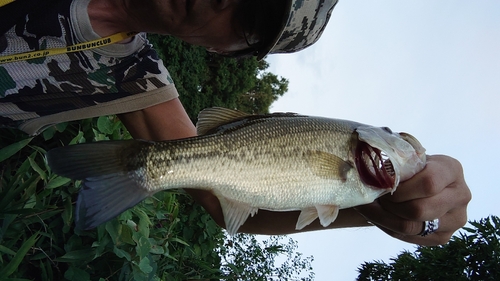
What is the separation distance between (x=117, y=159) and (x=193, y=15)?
33.5 inches

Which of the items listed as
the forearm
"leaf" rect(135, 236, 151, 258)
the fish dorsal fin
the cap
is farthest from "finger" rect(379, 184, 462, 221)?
"leaf" rect(135, 236, 151, 258)

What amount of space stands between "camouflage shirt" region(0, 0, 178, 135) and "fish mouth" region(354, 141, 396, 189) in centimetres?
125

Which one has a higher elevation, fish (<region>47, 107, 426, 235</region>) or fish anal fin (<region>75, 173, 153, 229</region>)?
fish (<region>47, 107, 426, 235</region>)

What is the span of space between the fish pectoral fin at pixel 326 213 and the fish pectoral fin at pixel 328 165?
5.2 inches

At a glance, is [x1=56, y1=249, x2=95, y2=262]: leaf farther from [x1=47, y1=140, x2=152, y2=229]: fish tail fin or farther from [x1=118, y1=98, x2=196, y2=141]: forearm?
[x1=47, y1=140, x2=152, y2=229]: fish tail fin

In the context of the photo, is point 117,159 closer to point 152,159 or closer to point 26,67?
point 152,159

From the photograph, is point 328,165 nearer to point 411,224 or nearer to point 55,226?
point 411,224

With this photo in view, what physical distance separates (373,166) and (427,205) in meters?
0.29

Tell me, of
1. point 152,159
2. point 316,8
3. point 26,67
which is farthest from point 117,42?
point 316,8

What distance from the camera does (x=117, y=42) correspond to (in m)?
2.22

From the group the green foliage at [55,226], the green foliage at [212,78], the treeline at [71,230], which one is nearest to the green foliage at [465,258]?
the treeline at [71,230]

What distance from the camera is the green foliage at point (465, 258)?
20.5 ft

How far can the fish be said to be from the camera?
1.66 m

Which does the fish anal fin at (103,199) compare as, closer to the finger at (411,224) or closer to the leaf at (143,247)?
the finger at (411,224)
